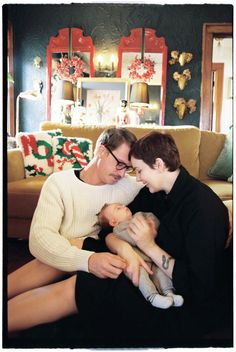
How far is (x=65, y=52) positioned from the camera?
35.2 inches

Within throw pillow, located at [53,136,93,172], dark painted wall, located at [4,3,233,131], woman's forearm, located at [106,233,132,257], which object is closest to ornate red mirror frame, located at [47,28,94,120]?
dark painted wall, located at [4,3,233,131]

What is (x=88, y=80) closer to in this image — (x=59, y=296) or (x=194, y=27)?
(x=194, y=27)

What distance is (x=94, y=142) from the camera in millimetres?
902

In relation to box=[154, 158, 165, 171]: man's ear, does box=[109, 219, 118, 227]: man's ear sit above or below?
below

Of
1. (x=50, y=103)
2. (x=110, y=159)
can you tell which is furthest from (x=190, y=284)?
(x=50, y=103)

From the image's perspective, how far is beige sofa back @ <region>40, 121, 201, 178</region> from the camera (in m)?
0.83

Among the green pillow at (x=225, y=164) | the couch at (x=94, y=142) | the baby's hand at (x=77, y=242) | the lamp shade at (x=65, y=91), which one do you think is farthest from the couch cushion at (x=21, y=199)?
the green pillow at (x=225, y=164)

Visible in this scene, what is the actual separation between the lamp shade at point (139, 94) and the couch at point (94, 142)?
2.7 inches

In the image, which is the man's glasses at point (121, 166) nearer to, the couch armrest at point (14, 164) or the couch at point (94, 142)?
the couch at point (94, 142)

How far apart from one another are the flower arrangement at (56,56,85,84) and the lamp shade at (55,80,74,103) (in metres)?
0.01

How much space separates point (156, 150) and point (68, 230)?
0.29m

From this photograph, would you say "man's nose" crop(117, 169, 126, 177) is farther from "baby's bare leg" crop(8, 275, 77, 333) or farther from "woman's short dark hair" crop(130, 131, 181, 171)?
"baby's bare leg" crop(8, 275, 77, 333)

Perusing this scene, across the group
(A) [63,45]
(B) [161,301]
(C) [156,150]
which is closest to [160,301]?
(B) [161,301]

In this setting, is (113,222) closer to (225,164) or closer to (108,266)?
(108,266)
